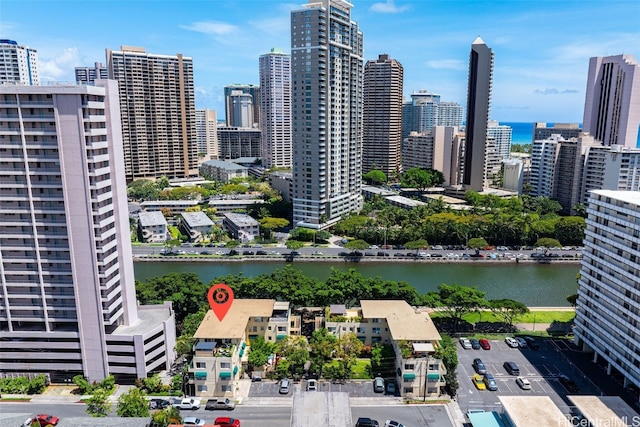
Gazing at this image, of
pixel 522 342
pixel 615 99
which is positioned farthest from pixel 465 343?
pixel 615 99

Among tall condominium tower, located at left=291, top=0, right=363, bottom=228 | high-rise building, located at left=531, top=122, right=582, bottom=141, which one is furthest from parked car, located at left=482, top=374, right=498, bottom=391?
high-rise building, located at left=531, top=122, right=582, bottom=141

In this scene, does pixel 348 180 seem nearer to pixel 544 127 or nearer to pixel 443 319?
pixel 443 319

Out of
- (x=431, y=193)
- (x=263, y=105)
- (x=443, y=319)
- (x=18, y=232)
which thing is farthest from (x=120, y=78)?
(x=443, y=319)

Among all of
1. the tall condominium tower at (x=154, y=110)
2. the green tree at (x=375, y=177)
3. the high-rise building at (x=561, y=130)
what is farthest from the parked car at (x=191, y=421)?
the high-rise building at (x=561, y=130)

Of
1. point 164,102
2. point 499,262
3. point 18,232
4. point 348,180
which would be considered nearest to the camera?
point 18,232

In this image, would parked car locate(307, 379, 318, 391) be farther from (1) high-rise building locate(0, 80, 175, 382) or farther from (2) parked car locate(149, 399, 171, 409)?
(1) high-rise building locate(0, 80, 175, 382)

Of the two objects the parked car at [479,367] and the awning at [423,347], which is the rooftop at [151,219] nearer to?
the awning at [423,347]
